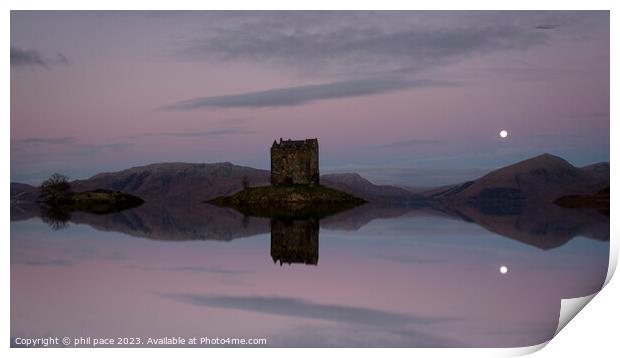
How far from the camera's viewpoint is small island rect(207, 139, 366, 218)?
41938mm

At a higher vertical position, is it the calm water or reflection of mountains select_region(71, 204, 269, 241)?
reflection of mountains select_region(71, 204, 269, 241)

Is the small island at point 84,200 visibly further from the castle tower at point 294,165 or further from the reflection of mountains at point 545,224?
the reflection of mountains at point 545,224

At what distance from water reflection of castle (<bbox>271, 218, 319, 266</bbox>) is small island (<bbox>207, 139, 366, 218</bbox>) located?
1912cm

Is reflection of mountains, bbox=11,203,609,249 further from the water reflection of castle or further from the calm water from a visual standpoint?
the water reflection of castle

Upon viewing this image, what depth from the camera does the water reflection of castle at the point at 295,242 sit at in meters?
14.1

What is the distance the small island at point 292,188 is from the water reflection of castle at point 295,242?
1912 cm

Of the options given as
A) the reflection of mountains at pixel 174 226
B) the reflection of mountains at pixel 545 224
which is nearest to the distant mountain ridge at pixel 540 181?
the reflection of mountains at pixel 545 224

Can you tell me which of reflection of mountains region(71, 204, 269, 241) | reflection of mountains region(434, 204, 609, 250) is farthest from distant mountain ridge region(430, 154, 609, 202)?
reflection of mountains region(71, 204, 269, 241)
